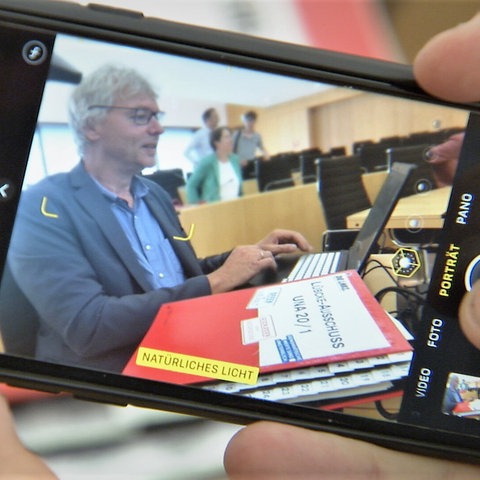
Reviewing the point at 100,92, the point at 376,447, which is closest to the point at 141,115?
the point at 100,92

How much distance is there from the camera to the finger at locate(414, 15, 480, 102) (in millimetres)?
235

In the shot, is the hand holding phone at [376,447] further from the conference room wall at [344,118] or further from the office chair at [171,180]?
the office chair at [171,180]

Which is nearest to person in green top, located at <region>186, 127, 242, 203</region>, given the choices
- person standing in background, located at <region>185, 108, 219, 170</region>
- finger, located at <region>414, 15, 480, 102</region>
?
person standing in background, located at <region>185, 108, 219, 170</region>

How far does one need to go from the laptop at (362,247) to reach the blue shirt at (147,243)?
0.07 meters

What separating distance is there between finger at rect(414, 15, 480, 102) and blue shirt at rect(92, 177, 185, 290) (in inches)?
6.4

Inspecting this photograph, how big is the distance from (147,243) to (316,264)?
0.10 m

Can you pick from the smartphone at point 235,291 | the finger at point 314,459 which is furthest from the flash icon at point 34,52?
the finger at point 314,459

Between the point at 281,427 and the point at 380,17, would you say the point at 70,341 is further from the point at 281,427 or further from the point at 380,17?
the point at 380,17

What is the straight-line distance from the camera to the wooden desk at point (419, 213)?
0.26 m

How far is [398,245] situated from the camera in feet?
0.89

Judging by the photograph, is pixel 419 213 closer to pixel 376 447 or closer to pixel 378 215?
pixel 378 215

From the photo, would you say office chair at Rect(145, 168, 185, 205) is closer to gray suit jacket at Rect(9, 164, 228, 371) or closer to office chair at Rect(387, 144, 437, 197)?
gray suit jacket at Rect(9, 164, 228, 371)

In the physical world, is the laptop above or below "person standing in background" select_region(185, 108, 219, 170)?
below

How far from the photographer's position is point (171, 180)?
0.86ft
